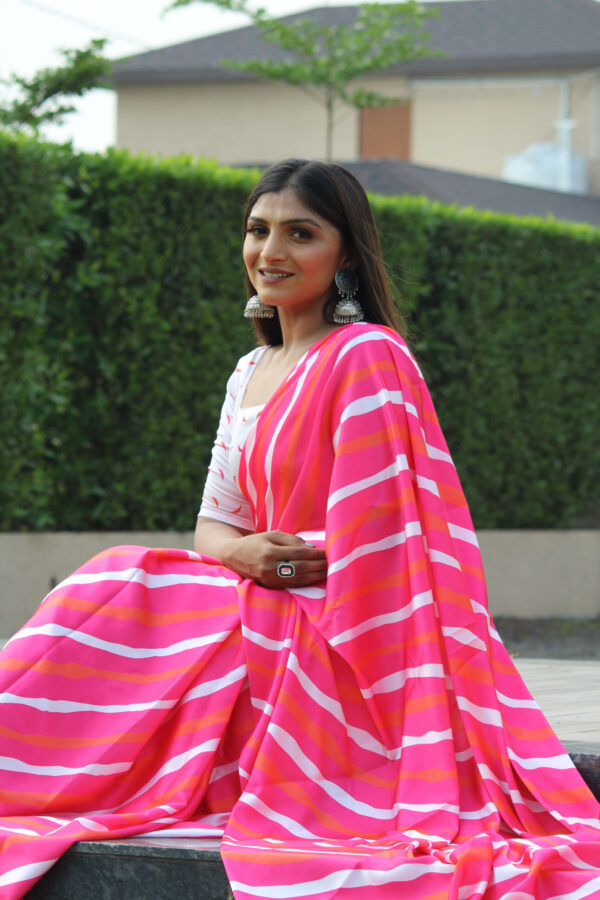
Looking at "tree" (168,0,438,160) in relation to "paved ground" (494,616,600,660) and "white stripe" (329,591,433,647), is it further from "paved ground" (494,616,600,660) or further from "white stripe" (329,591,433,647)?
"white stripe" (329,591,433,647)

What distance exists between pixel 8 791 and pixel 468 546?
3.83 ft

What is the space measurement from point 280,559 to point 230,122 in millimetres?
23242

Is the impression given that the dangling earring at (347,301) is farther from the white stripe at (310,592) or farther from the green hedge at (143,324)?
the green hedge at (143,324)

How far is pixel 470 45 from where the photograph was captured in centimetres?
2480

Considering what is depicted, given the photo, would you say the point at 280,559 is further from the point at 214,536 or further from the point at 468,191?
the point at 468,191

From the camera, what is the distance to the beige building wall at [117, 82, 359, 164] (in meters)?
24.7

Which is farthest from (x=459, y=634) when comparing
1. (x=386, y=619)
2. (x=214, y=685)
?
(x=214, y=685)

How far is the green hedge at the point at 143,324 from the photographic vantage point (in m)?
7.25

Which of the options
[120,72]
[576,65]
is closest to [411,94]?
[576,65]

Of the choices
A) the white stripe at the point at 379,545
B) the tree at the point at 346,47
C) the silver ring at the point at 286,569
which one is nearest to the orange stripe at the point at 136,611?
the silver ring at the point at 286,569

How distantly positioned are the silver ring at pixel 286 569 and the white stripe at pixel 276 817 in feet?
1.65

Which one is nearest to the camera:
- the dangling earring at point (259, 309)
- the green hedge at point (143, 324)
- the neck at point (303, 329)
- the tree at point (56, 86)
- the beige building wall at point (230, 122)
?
the neck at point (303, 329)

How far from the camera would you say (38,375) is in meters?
7.30

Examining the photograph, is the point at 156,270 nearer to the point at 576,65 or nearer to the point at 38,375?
the point at 38,375
